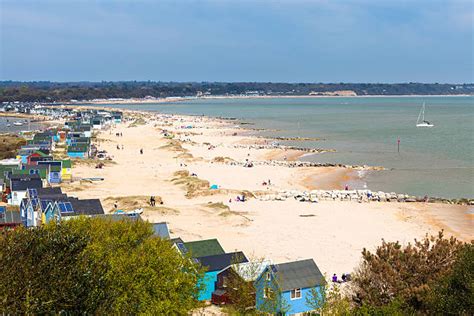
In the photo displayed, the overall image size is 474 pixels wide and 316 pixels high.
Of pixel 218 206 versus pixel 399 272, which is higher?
pixel 399 272

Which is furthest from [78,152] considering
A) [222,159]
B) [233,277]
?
[233,277]

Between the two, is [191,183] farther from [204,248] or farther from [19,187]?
[204,248]

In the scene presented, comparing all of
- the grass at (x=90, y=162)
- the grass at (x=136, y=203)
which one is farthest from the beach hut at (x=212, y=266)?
the grass at (x=90, y=162)

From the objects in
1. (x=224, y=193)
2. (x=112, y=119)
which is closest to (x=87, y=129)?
(x=112, y=119)

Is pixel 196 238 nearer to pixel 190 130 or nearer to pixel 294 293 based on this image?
pixel 294 293

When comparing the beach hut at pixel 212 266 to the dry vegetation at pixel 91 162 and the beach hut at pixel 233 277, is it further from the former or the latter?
the dry vegetation at pixel 91 162

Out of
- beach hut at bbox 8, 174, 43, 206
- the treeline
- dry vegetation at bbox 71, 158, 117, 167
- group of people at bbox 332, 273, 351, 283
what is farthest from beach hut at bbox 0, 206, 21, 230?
dry vegetation at bbox 71, 158, 117, 167

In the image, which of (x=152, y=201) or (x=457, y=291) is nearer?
(x=457, y=291)
